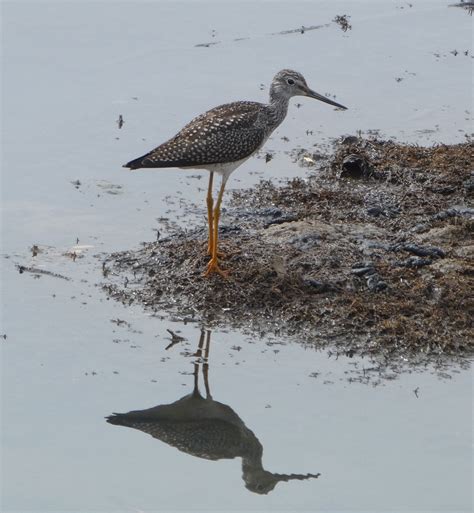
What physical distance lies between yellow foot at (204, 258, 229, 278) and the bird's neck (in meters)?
Answer: 1.73

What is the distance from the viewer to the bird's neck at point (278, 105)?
1180 centimetres

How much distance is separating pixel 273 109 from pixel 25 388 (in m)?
3.98

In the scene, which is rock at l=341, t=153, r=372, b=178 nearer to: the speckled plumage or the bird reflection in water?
the speckled plumage

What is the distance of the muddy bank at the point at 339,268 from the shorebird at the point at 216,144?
344 millimetres

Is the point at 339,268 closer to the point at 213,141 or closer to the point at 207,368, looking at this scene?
the point at 213,141

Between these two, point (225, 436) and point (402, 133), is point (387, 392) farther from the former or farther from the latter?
point (402, 133)

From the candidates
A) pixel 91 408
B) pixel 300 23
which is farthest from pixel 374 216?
pixel 300 23

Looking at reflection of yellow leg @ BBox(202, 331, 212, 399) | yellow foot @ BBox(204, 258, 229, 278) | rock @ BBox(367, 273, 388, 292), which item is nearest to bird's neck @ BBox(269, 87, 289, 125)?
yellow foot @ BBox(204, 258, 229, 278)

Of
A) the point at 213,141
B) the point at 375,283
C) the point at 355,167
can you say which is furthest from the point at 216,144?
the point at 355,167

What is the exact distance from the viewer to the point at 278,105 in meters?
11.9

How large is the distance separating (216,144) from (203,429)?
3060 millimetres

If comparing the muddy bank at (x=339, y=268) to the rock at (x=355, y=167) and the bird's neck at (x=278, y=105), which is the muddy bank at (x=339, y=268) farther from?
the bird's neck at (x=278, y=105)

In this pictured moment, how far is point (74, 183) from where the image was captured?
13273 mm

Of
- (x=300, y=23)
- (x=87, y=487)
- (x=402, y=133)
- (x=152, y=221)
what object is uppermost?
(x=300, y=23)
